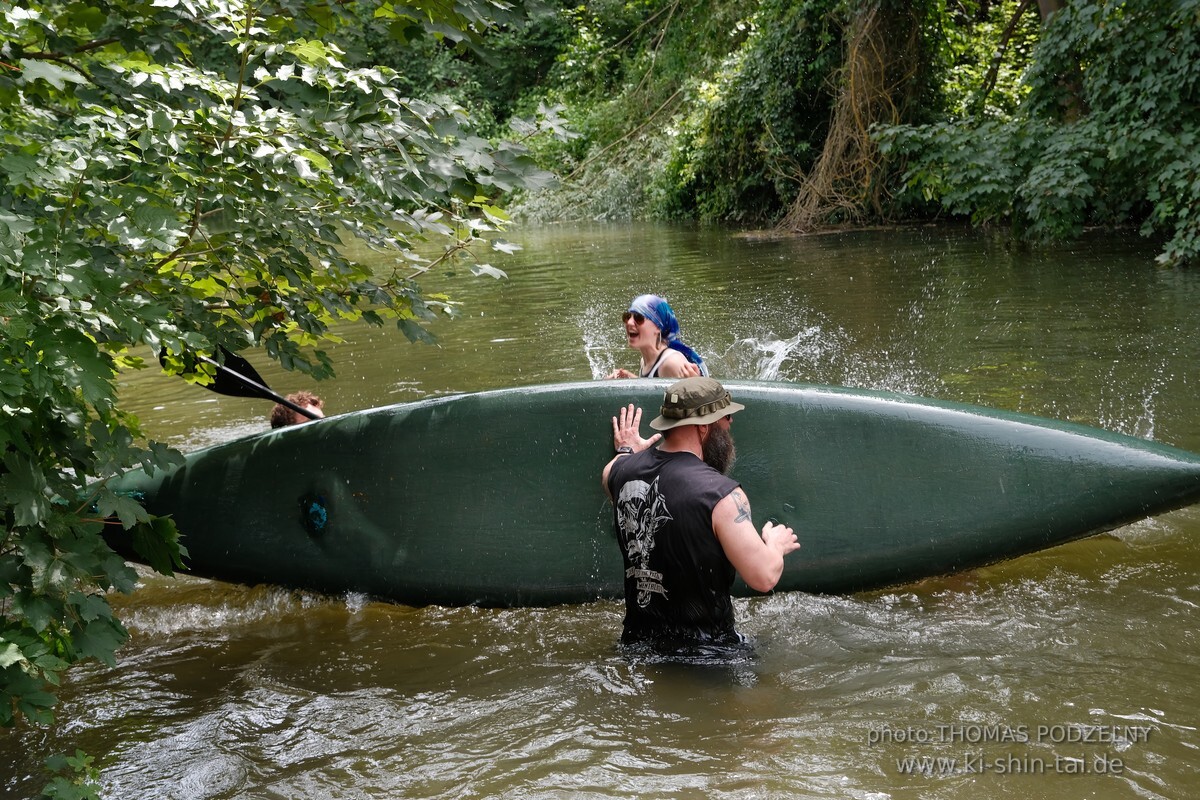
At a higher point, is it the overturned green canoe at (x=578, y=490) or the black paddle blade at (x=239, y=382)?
the black paddle blade at (x=239, y=382)

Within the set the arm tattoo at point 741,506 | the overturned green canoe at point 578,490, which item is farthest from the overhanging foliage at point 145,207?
the arm tattoo at point 741,506

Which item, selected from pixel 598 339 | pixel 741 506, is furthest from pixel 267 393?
pixel 598 339

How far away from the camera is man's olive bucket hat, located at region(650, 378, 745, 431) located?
132 inches

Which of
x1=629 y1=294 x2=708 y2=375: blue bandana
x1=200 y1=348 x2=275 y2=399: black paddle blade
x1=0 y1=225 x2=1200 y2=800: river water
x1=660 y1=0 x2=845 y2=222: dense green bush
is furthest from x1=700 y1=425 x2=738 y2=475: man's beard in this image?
x1=660 y1=0 x2=845 y2=222: dense green bush

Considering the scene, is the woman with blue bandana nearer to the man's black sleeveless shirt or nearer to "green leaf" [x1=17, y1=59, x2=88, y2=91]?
the man's black sleeveless shirt

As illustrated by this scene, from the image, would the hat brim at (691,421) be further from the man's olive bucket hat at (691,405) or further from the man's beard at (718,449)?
the man's beard at (718,449)

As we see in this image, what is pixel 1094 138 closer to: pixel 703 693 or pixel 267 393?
pixel 267 393

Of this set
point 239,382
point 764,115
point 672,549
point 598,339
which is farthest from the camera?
point 764,115

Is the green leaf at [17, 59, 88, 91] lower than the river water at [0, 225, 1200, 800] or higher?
higher

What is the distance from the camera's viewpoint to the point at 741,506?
3.27 meters

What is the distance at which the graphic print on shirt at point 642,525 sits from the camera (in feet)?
11.2

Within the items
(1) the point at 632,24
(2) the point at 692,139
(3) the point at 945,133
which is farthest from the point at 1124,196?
(1) the point at 632,24

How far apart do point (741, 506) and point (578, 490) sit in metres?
1.49

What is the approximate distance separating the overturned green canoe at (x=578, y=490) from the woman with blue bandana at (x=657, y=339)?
19cm
